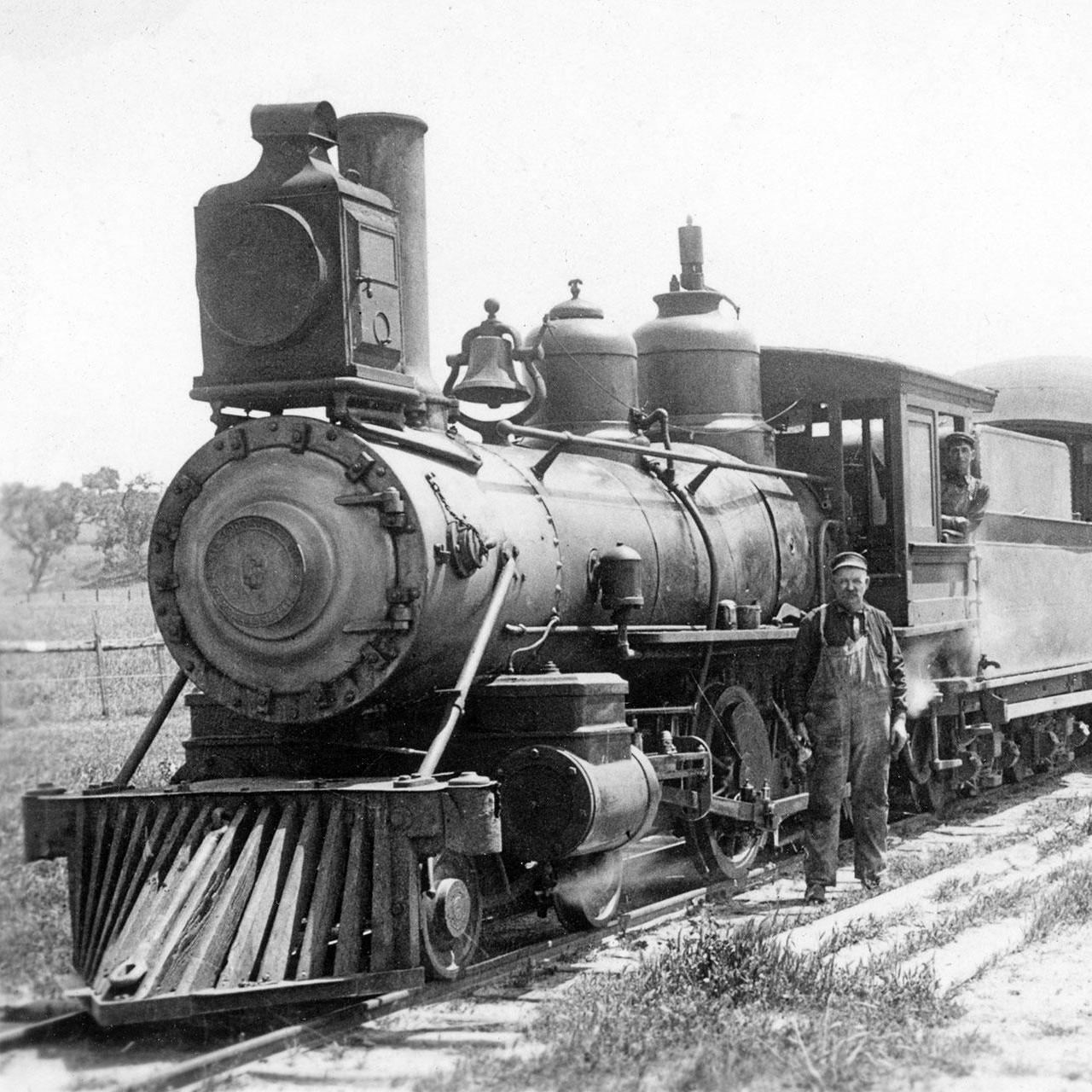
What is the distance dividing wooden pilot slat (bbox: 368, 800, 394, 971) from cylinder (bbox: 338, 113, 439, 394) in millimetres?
2000

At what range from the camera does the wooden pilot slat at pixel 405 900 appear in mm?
5172

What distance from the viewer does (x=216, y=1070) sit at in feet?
14.5

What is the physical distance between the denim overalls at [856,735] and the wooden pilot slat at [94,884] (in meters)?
3.52

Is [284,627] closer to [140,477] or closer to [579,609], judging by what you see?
[579,609]

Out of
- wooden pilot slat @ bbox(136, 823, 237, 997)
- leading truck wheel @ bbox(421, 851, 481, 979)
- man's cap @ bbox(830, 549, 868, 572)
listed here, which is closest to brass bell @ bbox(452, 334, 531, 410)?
man's cap @ bbox(830, 549, 868, 572)

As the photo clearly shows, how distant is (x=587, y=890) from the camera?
6215mm

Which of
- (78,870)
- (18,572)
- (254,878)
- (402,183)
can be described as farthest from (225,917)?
(402,183)

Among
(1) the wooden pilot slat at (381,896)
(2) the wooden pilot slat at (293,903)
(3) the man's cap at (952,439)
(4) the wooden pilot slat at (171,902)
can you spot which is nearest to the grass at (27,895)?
(4) the wooden pilot slat at (171,902)

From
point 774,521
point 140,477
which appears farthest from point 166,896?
point 140,477

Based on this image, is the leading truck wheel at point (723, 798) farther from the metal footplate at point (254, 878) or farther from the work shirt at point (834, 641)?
the metal footplate at point (254, 878)

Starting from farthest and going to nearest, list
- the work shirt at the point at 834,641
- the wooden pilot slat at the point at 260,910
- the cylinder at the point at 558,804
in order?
the work shirt at the point at 834,641, the cylinder at the point at 558,804, the wooden pilot slat at the point at 260,910

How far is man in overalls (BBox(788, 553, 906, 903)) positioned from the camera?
25.0ft

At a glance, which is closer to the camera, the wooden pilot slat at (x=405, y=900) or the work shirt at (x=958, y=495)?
the wooden pilot slat at (x=405, y=900)

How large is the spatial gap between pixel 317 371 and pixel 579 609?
66.4 inches
